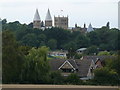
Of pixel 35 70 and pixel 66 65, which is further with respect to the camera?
pixel 66 65

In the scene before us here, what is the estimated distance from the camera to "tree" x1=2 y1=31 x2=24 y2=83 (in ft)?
34.0

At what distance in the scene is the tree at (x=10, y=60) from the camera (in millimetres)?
10375

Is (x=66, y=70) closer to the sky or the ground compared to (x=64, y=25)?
closer to the ground

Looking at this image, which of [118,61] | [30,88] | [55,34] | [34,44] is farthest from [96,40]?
[30,88]

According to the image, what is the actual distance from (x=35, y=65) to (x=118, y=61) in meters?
3.07

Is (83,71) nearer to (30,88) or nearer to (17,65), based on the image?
(17,65)

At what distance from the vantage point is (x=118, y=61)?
13602 mm

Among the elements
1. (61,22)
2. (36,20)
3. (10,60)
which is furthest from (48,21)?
(10,60)

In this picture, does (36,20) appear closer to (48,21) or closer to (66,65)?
(48,21)

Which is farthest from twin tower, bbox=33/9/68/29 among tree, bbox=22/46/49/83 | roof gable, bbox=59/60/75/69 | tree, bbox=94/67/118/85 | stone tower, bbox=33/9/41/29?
tree, bbox=94/67/118/85

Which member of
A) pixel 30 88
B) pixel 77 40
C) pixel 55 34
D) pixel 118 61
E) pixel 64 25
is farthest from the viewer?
pixel 64 25

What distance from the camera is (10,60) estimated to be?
10820 mm

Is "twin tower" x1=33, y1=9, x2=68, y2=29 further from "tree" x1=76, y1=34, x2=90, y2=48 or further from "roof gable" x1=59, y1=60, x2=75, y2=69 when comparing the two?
"roof gable" x1=59, y1=60, x2=75, y2=69

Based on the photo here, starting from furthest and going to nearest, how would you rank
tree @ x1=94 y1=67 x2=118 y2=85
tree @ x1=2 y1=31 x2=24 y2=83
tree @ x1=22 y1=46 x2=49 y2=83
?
1. tree @ x1=94 y1=67 x2=118 y2=85
2. tree @ x1=22 y1=46 x2=49 y2=83
3. tree @ x1=2 y1=31 x2=24 y2=83
